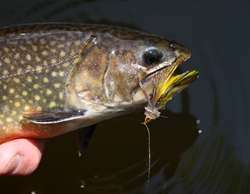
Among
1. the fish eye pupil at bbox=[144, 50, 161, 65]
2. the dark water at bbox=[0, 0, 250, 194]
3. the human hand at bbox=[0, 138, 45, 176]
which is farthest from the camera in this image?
the dark water at bbox=[0, 0, 250, 194]

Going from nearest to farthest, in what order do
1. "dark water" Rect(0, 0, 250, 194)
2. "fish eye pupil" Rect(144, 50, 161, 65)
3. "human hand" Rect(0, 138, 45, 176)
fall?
"human hand" Rect(0, 138, 45, 176)
"fish eye pupil" Rect(144, 50, 161, 65)
"dark water" Rect(0, 0, 250, 194)

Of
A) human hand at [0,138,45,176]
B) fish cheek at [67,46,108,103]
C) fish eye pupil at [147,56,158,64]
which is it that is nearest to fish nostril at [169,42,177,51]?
fish eye pupil at [147,56,158,64]

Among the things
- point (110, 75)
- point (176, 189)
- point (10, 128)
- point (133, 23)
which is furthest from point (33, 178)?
point (133, 23)

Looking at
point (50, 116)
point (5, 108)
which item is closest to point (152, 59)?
point (50, 116)

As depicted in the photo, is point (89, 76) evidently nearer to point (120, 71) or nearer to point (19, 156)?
point (120, 71)

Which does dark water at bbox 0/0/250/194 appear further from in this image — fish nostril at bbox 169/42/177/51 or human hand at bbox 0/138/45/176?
fish nostril at bbox 169/42/177/51

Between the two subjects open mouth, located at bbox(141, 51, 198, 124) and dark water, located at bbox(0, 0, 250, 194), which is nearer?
open mouth, located at bbox(141, 51, 198, 124)

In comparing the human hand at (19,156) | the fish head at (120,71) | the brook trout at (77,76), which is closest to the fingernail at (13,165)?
the human hand at (19,156)
